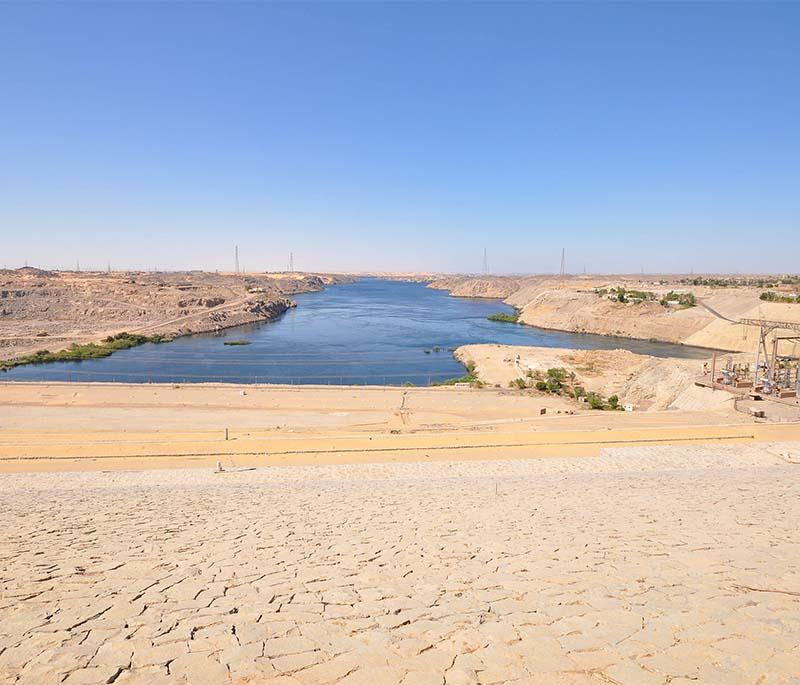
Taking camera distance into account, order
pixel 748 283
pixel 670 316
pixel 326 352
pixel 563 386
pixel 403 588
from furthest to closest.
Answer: pixel 748 283
pixel 670 316
pixel 326 352
pixel 563 386
pixel 403 588

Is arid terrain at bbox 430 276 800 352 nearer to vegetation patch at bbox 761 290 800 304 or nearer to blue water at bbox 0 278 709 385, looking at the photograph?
vegetation patch at bbox 761 290 800 304

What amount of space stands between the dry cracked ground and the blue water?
92.8 ft

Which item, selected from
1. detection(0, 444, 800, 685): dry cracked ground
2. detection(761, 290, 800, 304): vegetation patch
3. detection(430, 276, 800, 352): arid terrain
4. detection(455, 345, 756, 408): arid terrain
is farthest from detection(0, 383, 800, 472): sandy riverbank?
detection(761, 290, 800, 304): vegetation patch

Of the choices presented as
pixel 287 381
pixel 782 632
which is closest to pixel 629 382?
pixel 287 381

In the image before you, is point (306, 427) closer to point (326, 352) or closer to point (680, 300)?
point (326, 352)

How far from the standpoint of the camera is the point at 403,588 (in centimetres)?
532

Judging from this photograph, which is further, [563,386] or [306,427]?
[563,386]

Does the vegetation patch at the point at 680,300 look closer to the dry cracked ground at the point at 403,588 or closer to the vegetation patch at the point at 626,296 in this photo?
the vegetation patch at the point at 626,296

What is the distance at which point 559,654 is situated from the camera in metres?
3.96

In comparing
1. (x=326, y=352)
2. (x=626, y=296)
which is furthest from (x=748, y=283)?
(x=326, y=352)

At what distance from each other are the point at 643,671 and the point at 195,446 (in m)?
15.0

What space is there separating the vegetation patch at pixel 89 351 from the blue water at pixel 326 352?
1161 mm

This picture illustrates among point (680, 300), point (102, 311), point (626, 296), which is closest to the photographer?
point (102, 311)

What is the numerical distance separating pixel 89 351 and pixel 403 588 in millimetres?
50831
